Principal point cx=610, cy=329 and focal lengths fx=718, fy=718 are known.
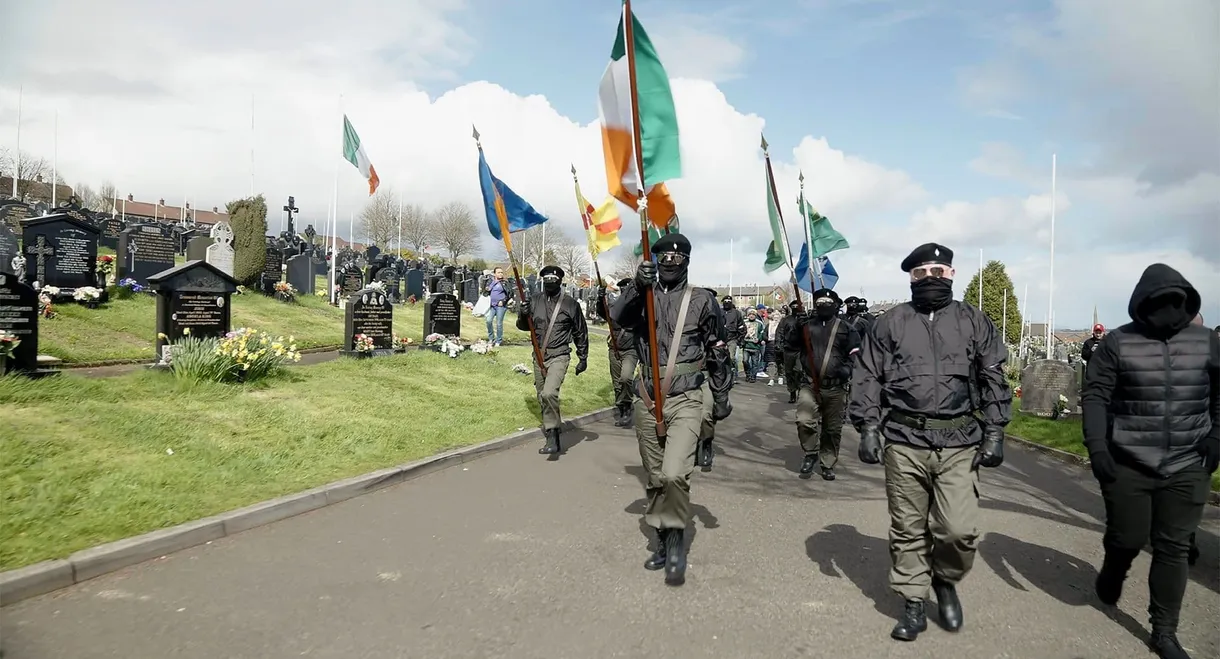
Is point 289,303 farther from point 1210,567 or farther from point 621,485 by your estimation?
point 1210,567

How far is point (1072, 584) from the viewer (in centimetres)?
461

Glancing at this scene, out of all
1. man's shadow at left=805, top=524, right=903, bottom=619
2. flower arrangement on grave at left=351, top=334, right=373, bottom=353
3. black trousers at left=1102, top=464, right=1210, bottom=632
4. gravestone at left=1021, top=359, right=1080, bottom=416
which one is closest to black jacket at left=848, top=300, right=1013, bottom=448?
black trousers at left=1102, top=464, right=1210, bottom=632

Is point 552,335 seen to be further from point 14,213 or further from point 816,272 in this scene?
point 14,213

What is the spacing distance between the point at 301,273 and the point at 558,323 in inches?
615

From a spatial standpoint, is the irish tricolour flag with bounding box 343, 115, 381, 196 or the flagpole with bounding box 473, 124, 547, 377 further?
the irish tricolour flag with bounding box 343, 115, 381, 196

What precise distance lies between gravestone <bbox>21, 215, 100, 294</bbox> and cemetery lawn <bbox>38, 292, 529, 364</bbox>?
27.2 inches

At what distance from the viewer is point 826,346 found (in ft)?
25.4

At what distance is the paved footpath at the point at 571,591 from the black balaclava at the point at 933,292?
174 centimetres

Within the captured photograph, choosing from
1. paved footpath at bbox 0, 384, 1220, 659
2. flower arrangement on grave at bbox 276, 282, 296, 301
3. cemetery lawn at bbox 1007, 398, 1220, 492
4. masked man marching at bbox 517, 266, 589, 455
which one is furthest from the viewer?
flower arrangement on grave at bbox 276, 282, 296, 301

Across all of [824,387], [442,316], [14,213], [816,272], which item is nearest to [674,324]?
[824,387]

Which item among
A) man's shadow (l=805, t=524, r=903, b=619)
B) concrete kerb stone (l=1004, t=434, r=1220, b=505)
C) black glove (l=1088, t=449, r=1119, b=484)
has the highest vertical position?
black glove (l=1088, t=449, r=1119, b=484)

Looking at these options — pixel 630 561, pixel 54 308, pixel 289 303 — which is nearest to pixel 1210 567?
pixel 630 561

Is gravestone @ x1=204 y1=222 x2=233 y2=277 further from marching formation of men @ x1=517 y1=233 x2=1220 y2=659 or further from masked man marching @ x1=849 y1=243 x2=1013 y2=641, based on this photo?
masked man marching @ x1=849 y1=243 x2=1013 y2=641

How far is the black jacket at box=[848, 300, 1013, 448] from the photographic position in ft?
12.7
